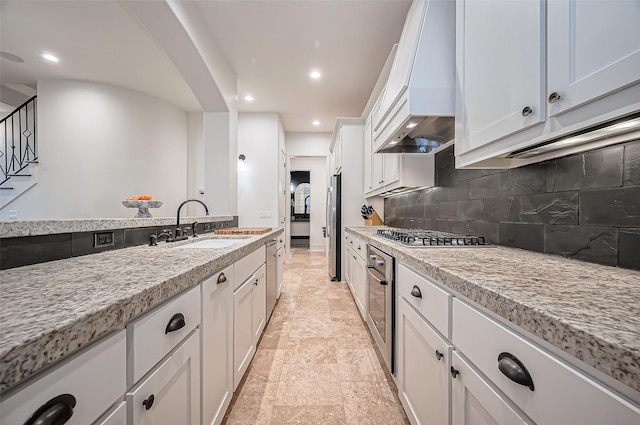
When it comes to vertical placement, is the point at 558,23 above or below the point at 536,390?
above

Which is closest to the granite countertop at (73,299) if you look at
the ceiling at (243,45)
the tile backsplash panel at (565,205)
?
the tile backsplash panel at (565,205)

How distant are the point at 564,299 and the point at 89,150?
5316 mm

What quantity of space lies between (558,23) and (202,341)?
1.55 m

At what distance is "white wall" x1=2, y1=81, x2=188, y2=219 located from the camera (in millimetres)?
3645

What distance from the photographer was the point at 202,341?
2.98 ft

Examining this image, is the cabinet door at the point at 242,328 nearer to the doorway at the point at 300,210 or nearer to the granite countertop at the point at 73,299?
the granite countertop at the point at 73,299

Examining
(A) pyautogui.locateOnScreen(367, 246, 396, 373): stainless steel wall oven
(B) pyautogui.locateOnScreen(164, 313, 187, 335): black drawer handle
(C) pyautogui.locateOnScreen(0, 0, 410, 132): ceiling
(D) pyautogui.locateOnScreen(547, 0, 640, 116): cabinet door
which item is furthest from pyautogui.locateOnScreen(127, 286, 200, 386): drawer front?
(C) pyautogui.locateOnScreen(0, 0, 410, 132): ceiling

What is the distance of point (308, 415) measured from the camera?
1.26 metres

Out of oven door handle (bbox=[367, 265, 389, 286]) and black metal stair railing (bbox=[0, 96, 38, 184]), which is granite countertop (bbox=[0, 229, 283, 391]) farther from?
black metal stair railing (bbox=[0, 96, 38, 184])

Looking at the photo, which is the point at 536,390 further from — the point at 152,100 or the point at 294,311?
the point at 152,100

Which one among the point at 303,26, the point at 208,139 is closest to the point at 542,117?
the point at 303,26

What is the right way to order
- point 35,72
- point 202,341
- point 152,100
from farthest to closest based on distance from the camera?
point 152,100 < point 35,72 < point 202,341

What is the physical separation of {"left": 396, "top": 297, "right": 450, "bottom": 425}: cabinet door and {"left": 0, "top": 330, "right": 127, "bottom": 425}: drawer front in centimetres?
90

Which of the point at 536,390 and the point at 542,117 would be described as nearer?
the point at 536,390
